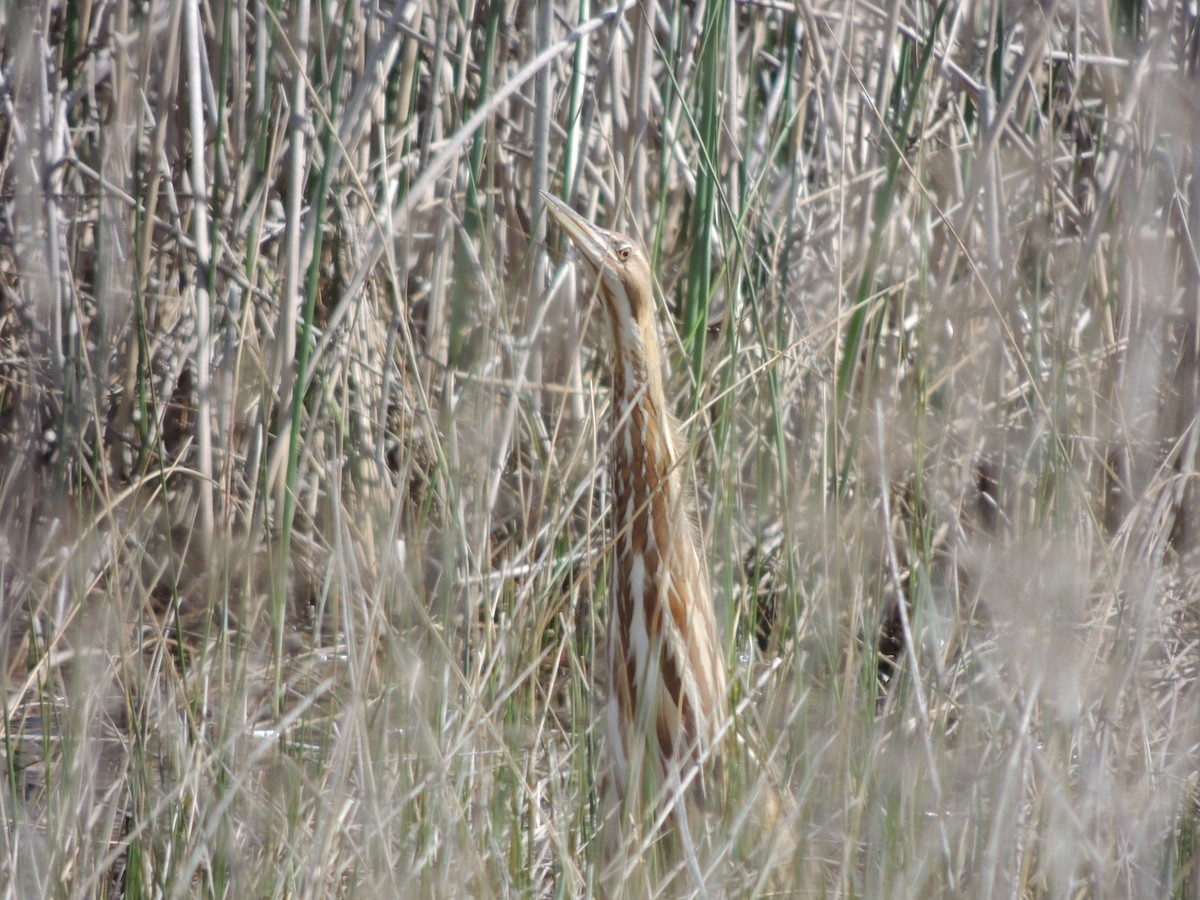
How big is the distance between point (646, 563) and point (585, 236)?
0.42 m

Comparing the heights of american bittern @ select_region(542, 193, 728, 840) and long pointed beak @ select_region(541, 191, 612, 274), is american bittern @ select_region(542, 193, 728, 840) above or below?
below

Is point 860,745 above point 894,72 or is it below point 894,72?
below

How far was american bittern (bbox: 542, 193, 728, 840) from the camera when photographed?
1669 millimetres

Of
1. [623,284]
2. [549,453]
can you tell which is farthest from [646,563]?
[623,284]

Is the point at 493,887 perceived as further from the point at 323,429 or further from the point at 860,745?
the point at 323,429

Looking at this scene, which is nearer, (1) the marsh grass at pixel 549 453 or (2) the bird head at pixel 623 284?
(1) the marsh grass at pixel 549 453

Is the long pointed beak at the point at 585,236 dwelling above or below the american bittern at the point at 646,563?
above

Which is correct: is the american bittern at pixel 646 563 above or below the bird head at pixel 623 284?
below

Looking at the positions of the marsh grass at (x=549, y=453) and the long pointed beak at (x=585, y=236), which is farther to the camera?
the long pointed beak at (x=585, y=236)

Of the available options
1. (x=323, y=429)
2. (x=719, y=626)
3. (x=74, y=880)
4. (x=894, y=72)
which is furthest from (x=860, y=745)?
(x=894, y=72)

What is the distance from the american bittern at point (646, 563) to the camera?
1.67m

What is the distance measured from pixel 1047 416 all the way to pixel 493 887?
0.79 m

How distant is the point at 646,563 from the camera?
1.75 meters

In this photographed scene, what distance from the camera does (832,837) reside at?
1.43m
